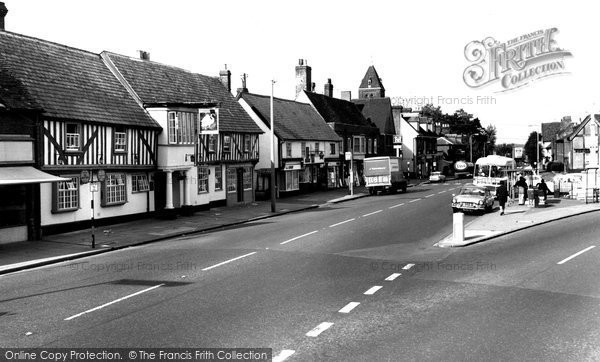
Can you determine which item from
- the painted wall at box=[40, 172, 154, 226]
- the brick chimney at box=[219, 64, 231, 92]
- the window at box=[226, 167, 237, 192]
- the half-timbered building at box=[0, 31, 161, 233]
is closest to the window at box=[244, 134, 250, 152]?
the window at box=[226, 167, 237, 192]

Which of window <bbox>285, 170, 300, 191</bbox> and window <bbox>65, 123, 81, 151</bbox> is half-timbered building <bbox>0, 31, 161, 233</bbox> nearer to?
window <bbox>65, 123, 81, 151</bbox>

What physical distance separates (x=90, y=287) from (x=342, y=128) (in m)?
48.9

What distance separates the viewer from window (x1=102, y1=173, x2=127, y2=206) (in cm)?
2745

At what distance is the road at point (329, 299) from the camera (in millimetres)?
9164

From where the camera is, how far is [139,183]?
29.9 meters

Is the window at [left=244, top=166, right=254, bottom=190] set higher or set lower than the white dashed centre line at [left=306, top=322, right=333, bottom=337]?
higher

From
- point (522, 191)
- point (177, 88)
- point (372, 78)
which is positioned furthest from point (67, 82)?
point (372, 78)

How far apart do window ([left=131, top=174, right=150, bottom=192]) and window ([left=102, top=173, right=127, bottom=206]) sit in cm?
76

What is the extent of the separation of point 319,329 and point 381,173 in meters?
38.6

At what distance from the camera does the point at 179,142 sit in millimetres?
31484

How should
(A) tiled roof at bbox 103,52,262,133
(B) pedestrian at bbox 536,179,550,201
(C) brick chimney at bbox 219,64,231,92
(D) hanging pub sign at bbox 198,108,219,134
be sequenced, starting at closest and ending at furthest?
(D) hanging pub sign at bbox 198,108,219,134 → (A) tiled roof at bbox 103,52,262,133 → (B) pedestrian at bbox 536,179,550,201 → (C) brick chimney at bbox 219,64,231,92

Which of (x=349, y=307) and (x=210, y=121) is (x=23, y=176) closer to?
(x=210, y=121)

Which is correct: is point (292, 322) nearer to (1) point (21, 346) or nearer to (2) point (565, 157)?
(1) point (21, 346)

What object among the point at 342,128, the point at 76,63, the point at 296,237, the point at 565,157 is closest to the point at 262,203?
the point at 76,63
